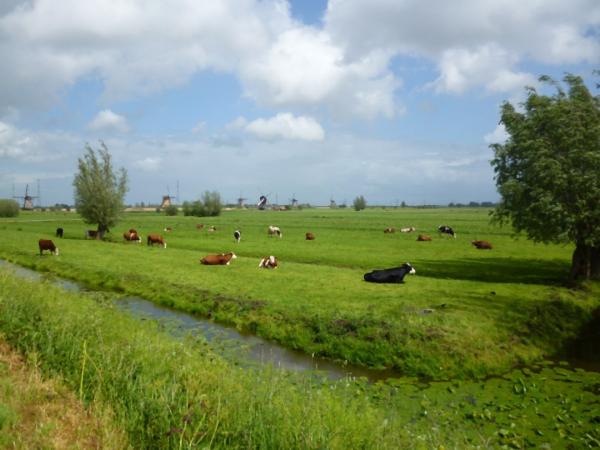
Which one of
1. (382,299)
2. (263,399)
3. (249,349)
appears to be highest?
(263,399)

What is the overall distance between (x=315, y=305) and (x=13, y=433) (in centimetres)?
1134

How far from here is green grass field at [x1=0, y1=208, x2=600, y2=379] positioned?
13062 mm

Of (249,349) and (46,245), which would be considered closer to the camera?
(249,349)

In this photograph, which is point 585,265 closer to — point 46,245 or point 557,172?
point 557,172

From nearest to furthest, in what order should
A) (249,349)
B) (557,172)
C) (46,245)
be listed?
(249,349)
(557,172)
(46,245)

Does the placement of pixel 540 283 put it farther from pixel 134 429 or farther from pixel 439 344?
pixel 134 429

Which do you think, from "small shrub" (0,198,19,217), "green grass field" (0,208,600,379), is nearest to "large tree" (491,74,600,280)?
"green grass field" (0,208,600,379)

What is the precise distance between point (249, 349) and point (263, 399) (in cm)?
673

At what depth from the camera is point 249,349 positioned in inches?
511

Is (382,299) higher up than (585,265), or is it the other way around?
(585,265)

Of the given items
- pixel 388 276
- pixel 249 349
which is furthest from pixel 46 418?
pixel 388 276

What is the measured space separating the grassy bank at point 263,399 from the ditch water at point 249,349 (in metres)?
1.03

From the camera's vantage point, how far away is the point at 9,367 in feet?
25.4

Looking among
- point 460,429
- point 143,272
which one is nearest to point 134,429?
point 460,429
